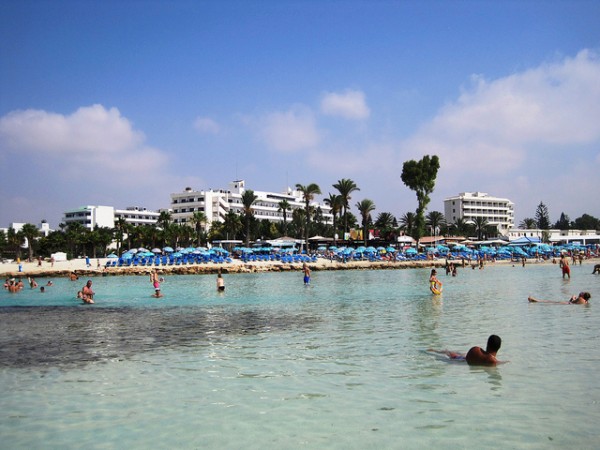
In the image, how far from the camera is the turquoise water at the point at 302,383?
233 inches

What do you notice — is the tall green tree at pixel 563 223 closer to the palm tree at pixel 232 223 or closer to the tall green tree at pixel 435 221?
the tall green tree at pixel 435 221

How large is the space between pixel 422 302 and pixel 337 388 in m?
13.3

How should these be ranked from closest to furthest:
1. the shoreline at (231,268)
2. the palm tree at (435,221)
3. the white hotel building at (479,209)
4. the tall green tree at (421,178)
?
the shoreline at (231,268) → the tall green tree at (421,178) → the palm tree at (435,221) → the white hotel building at (479,209)

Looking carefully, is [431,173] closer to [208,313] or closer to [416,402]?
[208,313]

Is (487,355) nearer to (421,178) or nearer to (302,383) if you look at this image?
(302,383)

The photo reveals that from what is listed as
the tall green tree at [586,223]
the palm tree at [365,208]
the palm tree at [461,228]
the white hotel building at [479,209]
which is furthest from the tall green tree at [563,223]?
the palm tree at [365,208]

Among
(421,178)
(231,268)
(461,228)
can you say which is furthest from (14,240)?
(461,228)

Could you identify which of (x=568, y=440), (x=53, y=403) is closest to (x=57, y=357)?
(x=53, y=403)

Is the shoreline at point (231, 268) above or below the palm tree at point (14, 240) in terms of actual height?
below

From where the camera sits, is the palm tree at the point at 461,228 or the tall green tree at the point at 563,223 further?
the tall green tree at the point at 563,223

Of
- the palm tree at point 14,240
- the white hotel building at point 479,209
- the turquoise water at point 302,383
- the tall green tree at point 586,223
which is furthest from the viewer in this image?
the tall green tree at point 586,223

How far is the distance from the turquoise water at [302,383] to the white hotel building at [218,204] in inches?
3820

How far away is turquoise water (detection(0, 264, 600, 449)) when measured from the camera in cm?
593

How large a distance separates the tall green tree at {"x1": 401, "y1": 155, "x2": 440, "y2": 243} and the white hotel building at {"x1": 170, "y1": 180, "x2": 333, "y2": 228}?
45.9m
